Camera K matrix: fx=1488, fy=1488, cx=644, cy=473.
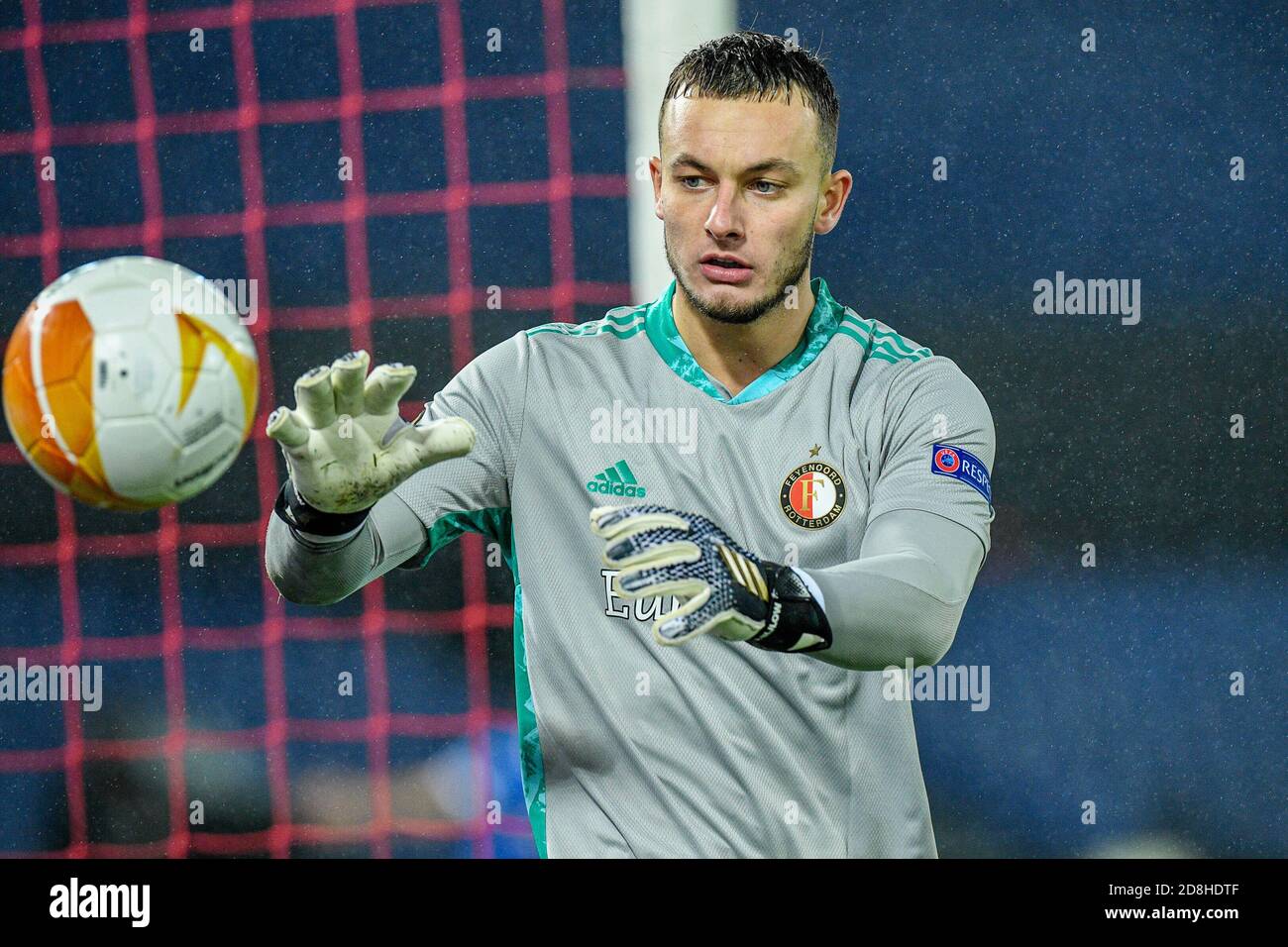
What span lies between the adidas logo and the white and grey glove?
0.34 m

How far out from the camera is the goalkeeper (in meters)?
1.91

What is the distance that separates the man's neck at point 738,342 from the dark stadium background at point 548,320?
1.01 meters

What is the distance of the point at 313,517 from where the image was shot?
1.75 m

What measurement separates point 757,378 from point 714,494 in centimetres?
18

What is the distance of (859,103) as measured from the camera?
306cm

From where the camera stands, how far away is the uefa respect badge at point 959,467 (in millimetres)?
1896

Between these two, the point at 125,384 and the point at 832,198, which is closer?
the point at 125,384

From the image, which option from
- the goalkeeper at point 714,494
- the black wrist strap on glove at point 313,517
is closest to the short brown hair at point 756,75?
the goalkeeper at point 714,494

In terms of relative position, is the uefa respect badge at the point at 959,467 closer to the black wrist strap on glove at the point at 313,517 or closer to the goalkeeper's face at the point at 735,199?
the goalkeeper's face at the point at 735,199

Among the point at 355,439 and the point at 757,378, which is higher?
the point at 757,378

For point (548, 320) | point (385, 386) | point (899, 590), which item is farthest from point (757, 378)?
point (548, 320)

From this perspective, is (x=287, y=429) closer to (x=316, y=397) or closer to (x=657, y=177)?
(x=316, y=397)

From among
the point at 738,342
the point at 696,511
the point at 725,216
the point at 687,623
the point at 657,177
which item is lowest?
the point at 687,623
